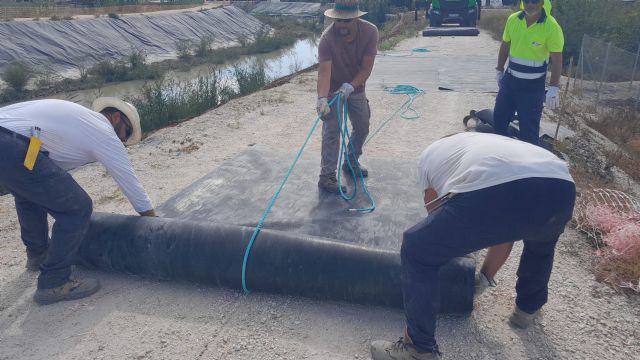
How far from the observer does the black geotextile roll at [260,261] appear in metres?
2.71

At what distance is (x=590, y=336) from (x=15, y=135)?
11.2 feet

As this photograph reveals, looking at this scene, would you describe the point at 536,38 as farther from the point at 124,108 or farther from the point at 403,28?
the point at 403,28

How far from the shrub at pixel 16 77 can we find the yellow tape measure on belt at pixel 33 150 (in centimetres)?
1237

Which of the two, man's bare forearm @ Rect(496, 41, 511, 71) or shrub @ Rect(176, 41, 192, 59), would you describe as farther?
shrub @ Rect(176, 41, 192, 59)

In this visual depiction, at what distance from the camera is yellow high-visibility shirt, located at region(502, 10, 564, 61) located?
14.0 ft

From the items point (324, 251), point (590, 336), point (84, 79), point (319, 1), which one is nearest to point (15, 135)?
point (324, 251)

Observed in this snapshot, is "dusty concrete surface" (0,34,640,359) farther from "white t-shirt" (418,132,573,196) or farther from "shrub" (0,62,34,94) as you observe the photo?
"shrub" (0,62,34,94)

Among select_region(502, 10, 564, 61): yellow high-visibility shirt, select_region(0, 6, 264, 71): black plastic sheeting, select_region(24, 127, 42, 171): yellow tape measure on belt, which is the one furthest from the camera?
select_region(0, 6, 264, 71): black plastic sheeting

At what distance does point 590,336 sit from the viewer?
A: 2.57 metres

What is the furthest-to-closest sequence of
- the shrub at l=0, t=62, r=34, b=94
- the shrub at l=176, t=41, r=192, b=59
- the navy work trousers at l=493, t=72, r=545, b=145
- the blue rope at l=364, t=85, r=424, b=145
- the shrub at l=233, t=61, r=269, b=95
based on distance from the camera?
the shrub at l=176, t=41, r=192, b=59 < the shrub at l=0, t=62, r=34, b=94 < the shrub at l=233, t=61, r=269, b=95 < the blue rope at l=364, t=85, r=424, b=145 < the navy work trousers at l=493, t=72, r=545, b=145

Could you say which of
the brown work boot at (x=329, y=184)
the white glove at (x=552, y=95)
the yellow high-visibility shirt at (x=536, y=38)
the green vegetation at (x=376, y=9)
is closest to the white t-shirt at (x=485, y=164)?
the brown work boot at (x=329, y=184)

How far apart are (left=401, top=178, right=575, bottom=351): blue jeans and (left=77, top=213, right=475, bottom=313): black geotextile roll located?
0.52m

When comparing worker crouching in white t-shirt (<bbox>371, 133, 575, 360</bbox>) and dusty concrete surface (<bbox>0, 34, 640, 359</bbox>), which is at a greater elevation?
worker crouching in white t-shirt (<bbox>371, 133, 575, 360</bbox>)

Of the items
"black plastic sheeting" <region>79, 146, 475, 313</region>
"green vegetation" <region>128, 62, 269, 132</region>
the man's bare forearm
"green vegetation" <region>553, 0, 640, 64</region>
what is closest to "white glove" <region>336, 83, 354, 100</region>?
"black plastic sheeting" <region>79, 146, 475, 313</region>
